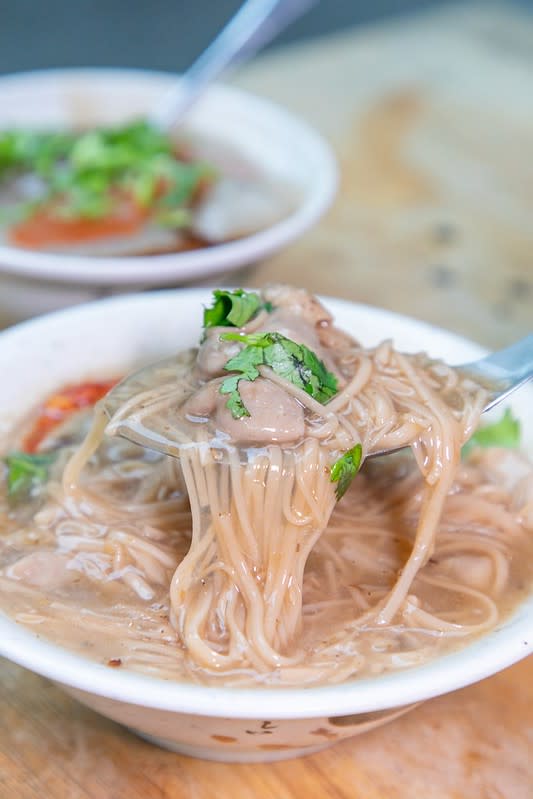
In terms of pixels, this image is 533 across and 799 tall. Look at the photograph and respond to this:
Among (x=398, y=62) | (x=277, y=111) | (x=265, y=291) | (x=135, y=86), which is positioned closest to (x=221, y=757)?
(x=265, y=291)

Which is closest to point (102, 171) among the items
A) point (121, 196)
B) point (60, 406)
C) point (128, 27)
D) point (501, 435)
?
point (121, 196)

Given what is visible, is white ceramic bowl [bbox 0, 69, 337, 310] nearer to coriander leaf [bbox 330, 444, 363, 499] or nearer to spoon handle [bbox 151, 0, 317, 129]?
spoon handle [bbox 151, 0, 317, 129]

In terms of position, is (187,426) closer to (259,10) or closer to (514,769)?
(514,769)

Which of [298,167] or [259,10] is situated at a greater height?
[259,10]

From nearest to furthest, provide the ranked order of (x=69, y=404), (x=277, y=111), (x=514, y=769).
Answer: (x=514, y=769) < (x=69, y=404) < (x=277, y=111)

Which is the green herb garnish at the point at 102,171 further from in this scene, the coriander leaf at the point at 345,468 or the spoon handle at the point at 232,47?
the coriander leaf at the point at 345,468

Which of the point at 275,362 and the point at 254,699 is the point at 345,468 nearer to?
the point at 275,362

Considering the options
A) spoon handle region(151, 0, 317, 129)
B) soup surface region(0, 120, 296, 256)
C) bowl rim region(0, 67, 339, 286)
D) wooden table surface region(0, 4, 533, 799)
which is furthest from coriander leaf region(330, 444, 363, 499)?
spoon handle region(151, 0, 317, 129)
